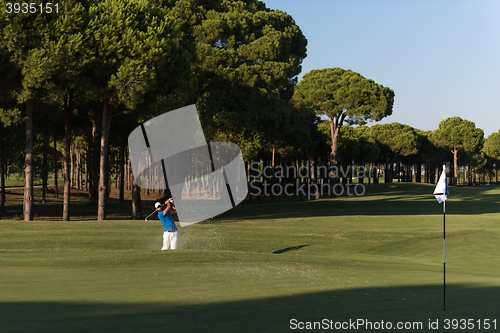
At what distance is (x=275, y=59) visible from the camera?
39.9 m

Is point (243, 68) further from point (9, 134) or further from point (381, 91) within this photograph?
point (381, 91)

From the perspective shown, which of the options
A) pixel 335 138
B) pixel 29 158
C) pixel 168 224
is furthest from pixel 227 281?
pixel 335 138

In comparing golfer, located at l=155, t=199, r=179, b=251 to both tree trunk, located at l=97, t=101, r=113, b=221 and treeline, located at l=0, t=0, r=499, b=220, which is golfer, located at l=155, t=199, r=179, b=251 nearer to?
tree trunk, located at l=97, t=101, r=113, b=221

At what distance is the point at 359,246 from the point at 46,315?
55.2 ft

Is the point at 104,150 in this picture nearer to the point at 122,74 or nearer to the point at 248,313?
the point at 122,74

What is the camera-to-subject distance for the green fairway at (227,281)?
7484 mm

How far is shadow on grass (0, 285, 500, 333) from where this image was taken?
22.2 ft

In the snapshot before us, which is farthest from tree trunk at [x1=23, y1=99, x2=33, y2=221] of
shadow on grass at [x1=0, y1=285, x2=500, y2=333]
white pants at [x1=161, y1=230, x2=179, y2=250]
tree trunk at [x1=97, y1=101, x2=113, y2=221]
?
shadow on grass at [x1=0, y1=285, x2=500, y2=333]

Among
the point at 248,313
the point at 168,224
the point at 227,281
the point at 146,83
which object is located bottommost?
the point at 227,281

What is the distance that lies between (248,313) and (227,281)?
338 centimetres

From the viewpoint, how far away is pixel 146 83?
24.0 m

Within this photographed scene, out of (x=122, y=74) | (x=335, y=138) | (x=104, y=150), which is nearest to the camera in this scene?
A: (x=122, y=74)

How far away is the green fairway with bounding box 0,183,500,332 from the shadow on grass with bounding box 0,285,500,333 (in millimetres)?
19

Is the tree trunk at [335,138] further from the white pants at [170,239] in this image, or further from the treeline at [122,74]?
the white pants at [170,239]
